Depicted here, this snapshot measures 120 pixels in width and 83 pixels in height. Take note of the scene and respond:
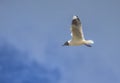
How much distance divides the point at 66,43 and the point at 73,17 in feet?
7.57

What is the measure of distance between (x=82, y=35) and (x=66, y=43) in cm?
200

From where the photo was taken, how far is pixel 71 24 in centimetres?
3925

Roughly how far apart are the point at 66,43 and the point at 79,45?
5.43 ft

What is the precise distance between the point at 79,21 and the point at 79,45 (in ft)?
4.06

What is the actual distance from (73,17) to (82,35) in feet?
3.20

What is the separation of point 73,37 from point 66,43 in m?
1.53

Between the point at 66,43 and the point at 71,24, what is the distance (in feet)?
6.72

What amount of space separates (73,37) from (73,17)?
3.47 feet

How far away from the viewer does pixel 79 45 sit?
39531 mm

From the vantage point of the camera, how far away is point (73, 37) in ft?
130

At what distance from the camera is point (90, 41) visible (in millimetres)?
39469

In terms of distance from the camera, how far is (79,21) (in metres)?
39.1

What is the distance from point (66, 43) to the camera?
1617 inches
